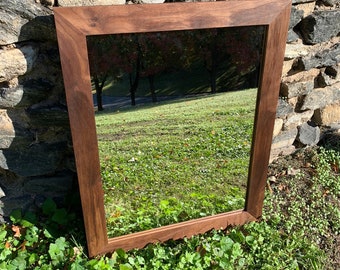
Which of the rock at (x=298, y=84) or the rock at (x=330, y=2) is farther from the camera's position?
the rock at (x=298, y=84)

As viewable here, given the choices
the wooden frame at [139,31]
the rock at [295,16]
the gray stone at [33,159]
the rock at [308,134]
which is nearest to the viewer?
the wooden frame at [139,31]

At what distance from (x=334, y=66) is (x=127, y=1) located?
2.00 metres

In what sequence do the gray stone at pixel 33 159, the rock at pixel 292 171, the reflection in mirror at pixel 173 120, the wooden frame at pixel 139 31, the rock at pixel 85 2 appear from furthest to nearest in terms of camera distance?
the rock at pixel 292 171
the gray stone at pixel 33 159
the reflection in mirror at pixel 173 120
the rock at pixel 85 2
the wooden frame at pixel 139 31

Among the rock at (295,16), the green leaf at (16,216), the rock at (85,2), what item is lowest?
the green leaf at (16,216)

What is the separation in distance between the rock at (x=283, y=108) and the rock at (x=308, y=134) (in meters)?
0.32

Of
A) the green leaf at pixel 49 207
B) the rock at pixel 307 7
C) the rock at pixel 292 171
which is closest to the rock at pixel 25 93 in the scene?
the green leaf at pixel 49 207

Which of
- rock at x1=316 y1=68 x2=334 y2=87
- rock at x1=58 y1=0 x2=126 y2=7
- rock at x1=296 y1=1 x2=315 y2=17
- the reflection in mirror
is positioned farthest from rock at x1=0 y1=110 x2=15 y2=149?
rock at x1=316 y1=68 x2=334 y2=87

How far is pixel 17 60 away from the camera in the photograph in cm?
182

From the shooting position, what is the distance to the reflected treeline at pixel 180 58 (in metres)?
1.78

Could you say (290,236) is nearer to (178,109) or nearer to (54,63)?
(178,109)

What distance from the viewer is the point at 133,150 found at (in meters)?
2.12

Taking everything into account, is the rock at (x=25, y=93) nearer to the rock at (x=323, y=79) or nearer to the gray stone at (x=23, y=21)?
the gray stone at (x=23, y=21)

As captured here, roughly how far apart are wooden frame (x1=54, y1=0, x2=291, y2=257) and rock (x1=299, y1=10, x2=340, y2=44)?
0.68 meters

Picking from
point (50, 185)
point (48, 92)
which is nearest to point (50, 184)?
point (50, 185)
